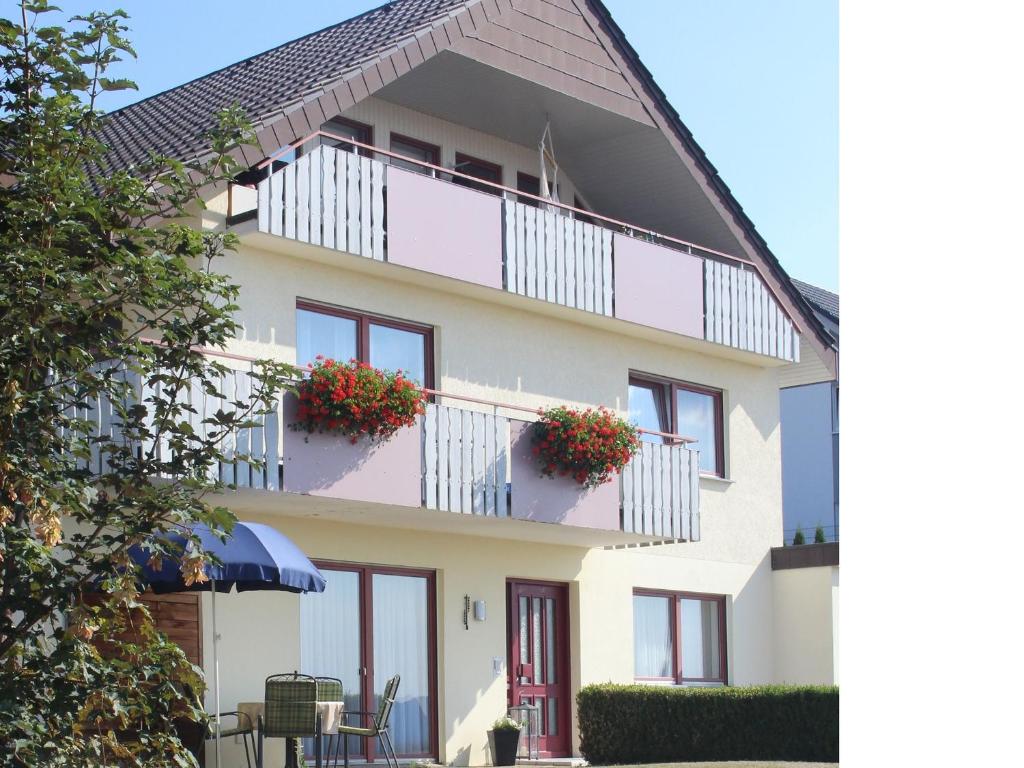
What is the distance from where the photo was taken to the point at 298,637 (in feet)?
52.0

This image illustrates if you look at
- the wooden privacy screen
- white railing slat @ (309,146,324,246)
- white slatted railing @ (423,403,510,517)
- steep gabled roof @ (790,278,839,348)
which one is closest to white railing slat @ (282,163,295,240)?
white railing slat @ (309,146,324,246)

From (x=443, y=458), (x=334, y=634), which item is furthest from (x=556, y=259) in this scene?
(x=334, y=634)

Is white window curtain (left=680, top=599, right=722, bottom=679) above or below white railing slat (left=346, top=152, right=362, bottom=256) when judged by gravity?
below

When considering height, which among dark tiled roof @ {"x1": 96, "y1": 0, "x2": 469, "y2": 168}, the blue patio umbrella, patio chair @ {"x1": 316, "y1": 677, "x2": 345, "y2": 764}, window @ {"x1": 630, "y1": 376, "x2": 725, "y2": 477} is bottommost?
patio chair @ {"x1": 316, "y1": 677, "x2": 345, "y2": 764}

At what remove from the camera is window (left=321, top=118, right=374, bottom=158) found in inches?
721

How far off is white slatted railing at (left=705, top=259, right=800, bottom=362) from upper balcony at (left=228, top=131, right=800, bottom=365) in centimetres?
2

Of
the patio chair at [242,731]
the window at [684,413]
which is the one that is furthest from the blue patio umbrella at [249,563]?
the window at [684,413]

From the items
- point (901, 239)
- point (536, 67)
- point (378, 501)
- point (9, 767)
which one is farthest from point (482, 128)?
point (901, 239)

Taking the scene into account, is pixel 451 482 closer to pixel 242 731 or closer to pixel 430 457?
pixel 430 457

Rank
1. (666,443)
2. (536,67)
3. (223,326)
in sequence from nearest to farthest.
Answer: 1. (223,326)
2. (536,67)
3. (666,443)

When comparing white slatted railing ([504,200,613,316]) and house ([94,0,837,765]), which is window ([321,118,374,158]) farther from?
white slatted railing ([504,200,613,316])

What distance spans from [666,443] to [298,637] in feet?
23.6

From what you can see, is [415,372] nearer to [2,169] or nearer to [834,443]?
[2,169]

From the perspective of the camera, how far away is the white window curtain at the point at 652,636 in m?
20.1
